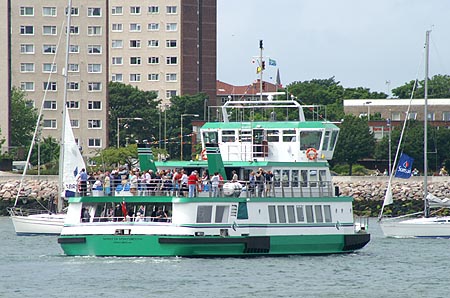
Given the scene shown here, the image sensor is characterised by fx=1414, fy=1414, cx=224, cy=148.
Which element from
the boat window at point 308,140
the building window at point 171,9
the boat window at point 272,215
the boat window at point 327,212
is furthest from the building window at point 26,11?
the boat window at point 272,215

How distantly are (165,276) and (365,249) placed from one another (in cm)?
1720

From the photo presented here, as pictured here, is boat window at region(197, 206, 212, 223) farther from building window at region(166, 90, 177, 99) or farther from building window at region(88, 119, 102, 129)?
building window at region(166, 90, 177, 99)

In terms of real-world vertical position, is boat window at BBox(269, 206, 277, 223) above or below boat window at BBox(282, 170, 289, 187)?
below

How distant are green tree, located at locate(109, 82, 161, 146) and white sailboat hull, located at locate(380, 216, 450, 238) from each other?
7353 cm

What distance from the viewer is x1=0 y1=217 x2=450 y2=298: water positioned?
150 feet

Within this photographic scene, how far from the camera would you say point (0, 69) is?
140750 mm

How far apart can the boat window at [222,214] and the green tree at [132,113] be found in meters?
94.0

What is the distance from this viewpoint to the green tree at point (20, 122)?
445 feet

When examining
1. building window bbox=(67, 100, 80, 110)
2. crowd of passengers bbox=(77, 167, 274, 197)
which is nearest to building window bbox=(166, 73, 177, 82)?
building window bbox=(67, 100, 80, 110)

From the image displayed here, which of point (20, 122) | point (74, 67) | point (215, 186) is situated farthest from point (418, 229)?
point (74, 67)

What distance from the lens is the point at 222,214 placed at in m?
52.6

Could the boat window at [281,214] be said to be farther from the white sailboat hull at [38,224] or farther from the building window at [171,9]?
the building window at [171,9]

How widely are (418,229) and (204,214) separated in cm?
2521

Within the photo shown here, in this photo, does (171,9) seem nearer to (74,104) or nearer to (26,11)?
(74,104)
